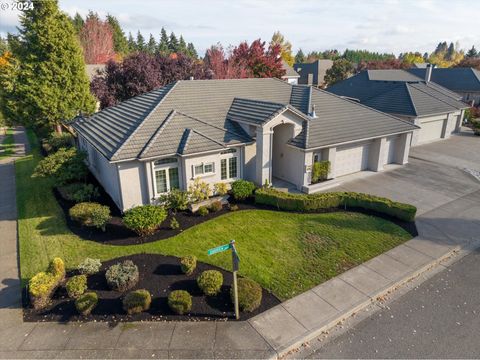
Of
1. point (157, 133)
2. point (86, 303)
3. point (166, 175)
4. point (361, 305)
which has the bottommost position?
point (361, 305)

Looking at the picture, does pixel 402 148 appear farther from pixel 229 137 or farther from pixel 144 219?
pixel 144 219

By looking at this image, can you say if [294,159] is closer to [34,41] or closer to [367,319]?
[367,319]

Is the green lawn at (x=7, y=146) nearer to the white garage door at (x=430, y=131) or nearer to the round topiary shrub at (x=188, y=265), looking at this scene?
the round topiary shrub at (x=188, y=265)

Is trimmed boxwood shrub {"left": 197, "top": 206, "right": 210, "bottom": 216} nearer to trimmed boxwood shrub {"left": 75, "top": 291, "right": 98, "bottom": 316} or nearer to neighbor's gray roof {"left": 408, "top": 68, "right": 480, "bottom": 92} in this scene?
trimmed boxwood shrub {"left": 75, "top": 291, "right": 98, "bottom": 316}

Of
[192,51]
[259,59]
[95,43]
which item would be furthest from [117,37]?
[259,59]

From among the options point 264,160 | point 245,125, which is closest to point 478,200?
point 264,160

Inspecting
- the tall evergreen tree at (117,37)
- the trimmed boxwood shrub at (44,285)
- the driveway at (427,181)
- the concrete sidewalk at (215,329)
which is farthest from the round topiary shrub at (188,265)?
the tall evergreen tree at (117,37)
